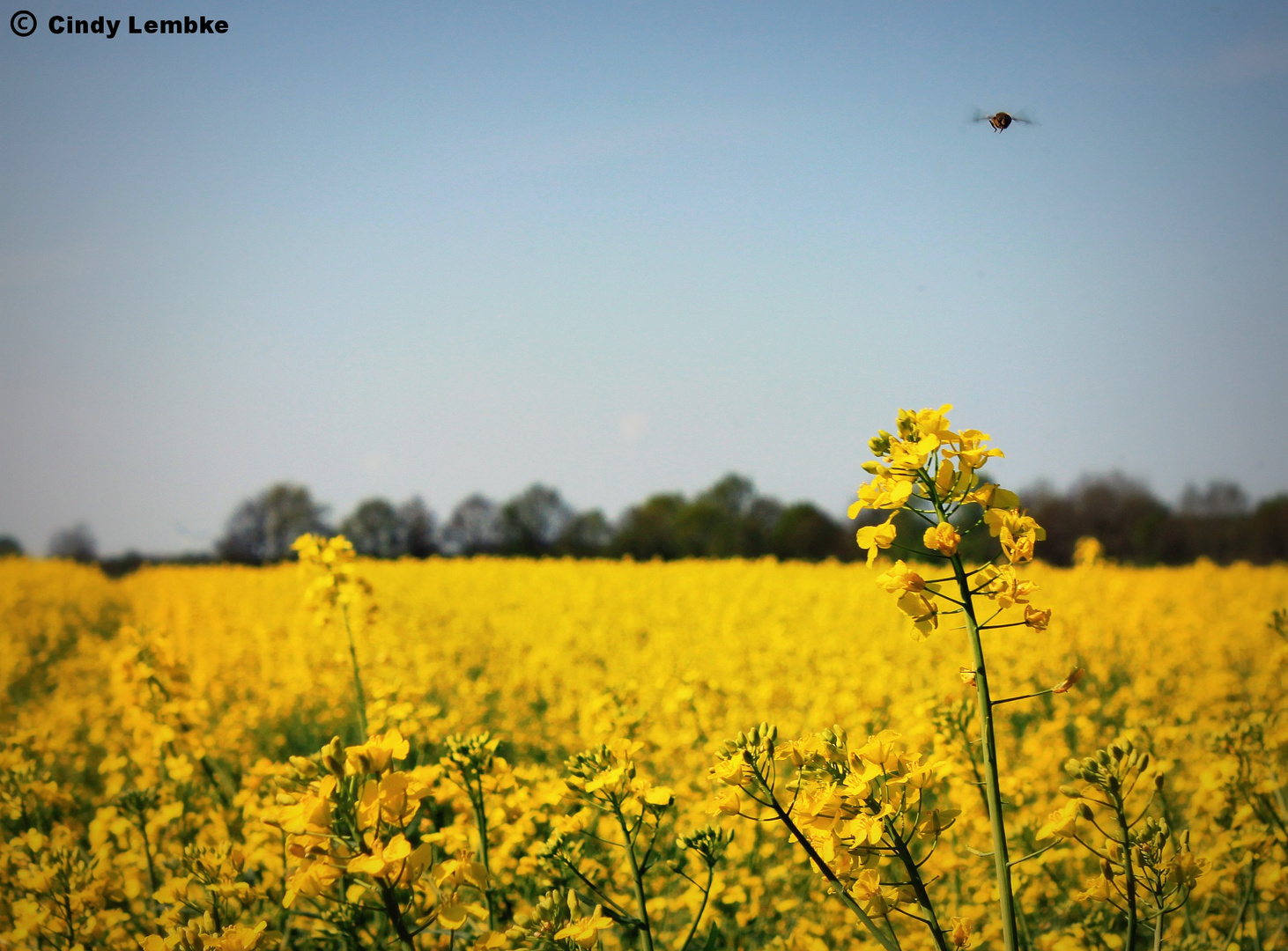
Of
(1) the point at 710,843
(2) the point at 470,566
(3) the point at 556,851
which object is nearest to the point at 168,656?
(3) the point at 556,851

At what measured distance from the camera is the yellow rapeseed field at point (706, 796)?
4.69 ft

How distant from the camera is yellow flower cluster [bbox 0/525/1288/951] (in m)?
1.45

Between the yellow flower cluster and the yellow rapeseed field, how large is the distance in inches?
0.5

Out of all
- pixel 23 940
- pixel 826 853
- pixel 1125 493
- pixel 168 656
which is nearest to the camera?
pixel 826 853

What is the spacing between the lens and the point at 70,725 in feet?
20.1

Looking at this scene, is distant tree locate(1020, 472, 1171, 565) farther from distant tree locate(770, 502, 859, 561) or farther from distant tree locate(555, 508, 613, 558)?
distant tree locate(555, 508, 613, 558)

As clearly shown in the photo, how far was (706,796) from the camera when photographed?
3299 millimetres

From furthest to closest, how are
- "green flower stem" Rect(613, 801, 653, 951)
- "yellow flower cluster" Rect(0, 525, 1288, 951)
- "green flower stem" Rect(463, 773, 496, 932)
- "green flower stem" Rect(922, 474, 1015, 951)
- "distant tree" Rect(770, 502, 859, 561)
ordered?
"distant tree" Rect(770, 502, 859, 561)
"green flower stem" Rect(463, 773, 496, 932)
"green flower stem" Rect(613, 801, 653, 951)
"yellow flower cluster" Rect(0, 525, 1288, 951)
"green flower stem" Rect(922, 474, 1015, 951)

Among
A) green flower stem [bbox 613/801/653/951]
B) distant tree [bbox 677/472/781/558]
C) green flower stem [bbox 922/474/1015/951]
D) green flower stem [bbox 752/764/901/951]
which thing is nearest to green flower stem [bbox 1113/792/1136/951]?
green flower stem [bbox 922/474/1015/951]

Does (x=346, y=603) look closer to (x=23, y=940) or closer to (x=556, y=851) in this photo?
(x=23, y=940)

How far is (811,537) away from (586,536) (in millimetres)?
5829

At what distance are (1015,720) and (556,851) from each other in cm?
525

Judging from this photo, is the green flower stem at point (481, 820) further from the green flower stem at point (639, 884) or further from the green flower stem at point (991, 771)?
the green flower stem at point (991, 771)

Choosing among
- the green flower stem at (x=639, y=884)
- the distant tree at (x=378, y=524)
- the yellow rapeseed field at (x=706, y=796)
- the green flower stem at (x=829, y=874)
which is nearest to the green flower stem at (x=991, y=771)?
the yellow rapeseed field at (x=706, y=796)
